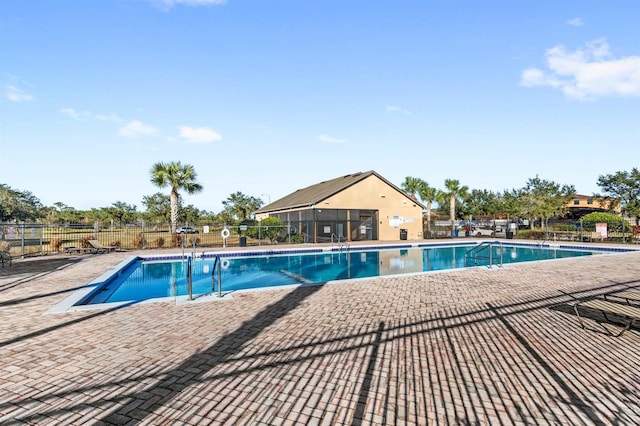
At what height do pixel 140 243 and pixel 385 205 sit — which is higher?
pixel 385 205

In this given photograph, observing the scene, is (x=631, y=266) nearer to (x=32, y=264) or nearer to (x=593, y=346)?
(x=593, y=346)

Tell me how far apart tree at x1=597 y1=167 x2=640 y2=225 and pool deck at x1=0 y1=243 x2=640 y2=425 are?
129ft

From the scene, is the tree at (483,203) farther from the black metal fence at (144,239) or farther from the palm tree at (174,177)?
the palm tree at (174,177)

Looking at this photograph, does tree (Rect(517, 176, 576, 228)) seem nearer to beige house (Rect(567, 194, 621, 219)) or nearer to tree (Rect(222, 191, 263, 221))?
beige house (Rect(567, 194, 621, 219))

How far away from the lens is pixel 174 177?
2667 cm

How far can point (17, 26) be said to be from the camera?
10531 millimetres

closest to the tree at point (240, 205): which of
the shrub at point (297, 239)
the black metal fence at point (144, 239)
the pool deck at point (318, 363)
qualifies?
the black metal fence at point (144, 239)

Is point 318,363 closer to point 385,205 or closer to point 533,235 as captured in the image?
point 385,205

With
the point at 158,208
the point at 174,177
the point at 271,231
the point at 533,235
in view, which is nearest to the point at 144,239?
the point at 174,177

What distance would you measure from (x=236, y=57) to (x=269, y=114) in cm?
628

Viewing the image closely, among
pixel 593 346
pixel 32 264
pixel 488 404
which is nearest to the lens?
pixel 488 404

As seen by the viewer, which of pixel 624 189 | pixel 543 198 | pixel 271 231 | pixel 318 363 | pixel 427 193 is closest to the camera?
pixel 318 363

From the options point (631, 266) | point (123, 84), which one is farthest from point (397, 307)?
point (123, 84)

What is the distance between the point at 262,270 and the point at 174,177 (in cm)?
1631
